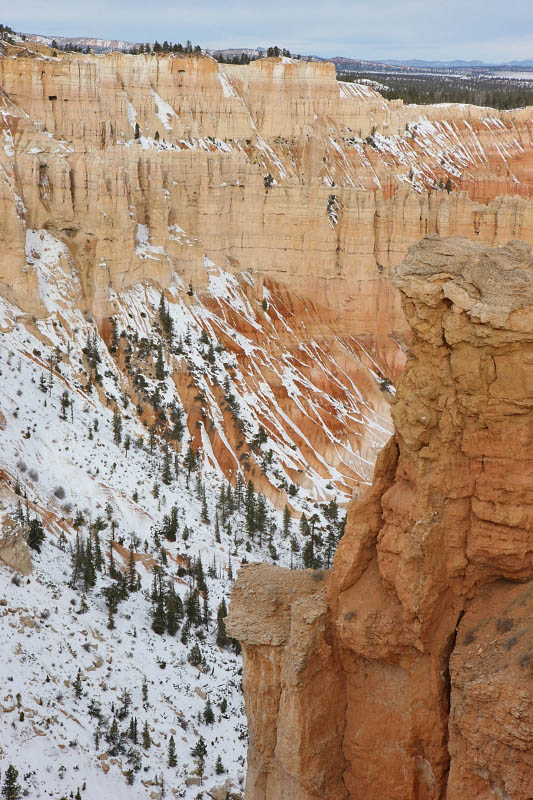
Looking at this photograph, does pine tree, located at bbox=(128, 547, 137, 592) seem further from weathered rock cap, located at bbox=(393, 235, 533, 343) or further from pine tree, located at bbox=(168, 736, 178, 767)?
weathered rock cap, located at bbox=(393, 235, 533, 343)

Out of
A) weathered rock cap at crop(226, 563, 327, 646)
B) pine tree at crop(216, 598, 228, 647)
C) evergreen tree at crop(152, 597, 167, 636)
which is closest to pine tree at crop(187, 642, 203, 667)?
evergreen tree at crop(152, 597, 167, 636)

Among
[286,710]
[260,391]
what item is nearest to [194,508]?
[260,391]

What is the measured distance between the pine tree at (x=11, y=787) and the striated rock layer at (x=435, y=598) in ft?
Answer: 43.0

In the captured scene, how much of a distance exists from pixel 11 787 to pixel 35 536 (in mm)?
12623

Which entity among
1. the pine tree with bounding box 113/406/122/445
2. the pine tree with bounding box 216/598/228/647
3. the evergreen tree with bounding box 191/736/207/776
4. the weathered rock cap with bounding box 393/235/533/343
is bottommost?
the evergreen tree with bounding box 191/736/207/776

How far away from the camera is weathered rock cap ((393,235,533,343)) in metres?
9.93

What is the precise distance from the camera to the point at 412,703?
426 inches

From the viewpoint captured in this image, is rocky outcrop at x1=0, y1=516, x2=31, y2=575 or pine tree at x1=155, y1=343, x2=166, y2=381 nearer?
rocky outcrop at x1=0, y1=516, x2=31, y2=575

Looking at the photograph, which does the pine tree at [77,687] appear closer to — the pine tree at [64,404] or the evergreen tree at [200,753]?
the evergreen tree at [200,753]

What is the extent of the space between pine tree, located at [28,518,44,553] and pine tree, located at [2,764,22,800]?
11862mm

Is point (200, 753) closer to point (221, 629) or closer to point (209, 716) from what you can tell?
point (209, 716)

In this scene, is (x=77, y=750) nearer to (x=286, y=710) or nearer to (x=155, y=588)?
(x=155, y=588)

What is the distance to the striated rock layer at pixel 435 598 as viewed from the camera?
32.6ft

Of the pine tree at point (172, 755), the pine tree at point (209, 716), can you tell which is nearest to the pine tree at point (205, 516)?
the pine tree at point (209, 716)
